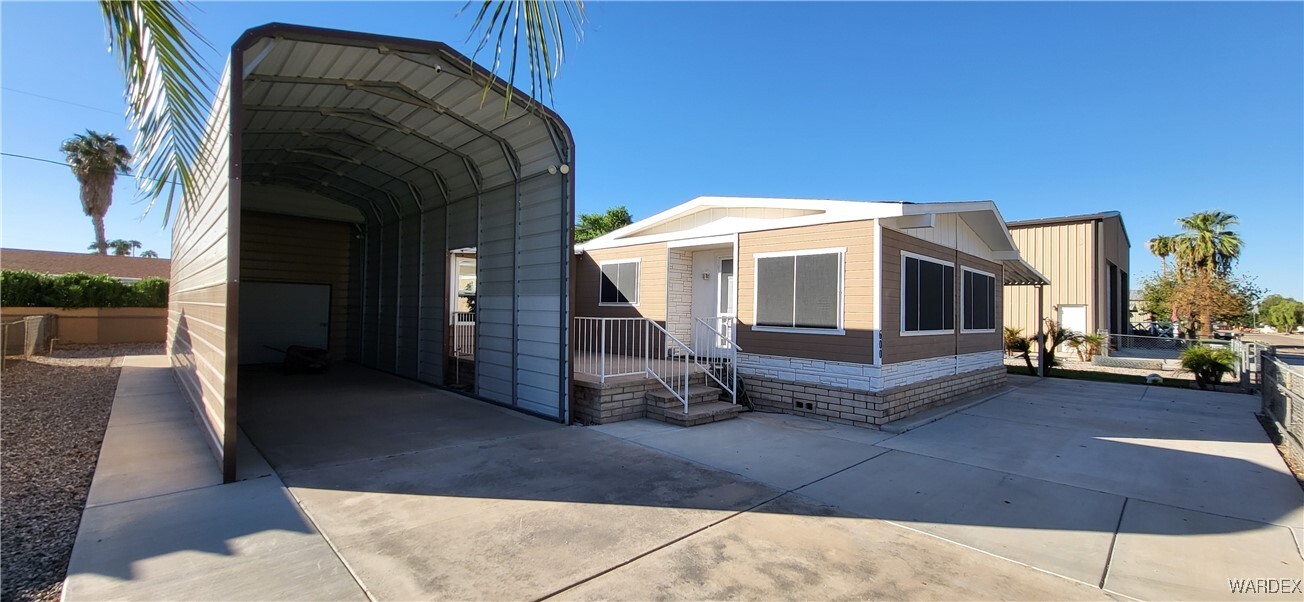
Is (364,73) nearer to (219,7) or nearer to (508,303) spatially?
(508,303)

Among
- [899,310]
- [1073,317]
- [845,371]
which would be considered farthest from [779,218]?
[1073,317]

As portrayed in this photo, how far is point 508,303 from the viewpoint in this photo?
7961mm

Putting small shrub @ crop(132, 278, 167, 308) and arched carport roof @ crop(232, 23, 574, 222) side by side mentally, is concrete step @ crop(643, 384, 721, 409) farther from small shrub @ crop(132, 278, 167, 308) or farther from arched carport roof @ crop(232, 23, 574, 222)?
small shrub @ crop(132, 278, 167, 308)

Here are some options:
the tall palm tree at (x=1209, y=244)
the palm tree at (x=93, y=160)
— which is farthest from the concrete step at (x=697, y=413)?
the tall palm tree at (x=1209, y=244)

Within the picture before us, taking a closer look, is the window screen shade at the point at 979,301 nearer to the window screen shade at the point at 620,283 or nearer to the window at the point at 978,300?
the window at the point at 978,300

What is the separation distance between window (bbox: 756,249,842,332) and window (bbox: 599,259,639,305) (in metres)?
2.74

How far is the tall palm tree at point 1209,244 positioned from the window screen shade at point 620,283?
36761mm

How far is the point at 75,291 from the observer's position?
662 inches

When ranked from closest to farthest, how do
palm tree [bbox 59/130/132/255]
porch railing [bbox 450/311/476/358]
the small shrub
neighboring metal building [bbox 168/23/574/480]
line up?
1. neighboring metal building [bbox 168/23/574/480]
2. porch railing [bbox 450/311/476/358]
3. the small shrub
4. palm tree [bbox 59/130/132/255]

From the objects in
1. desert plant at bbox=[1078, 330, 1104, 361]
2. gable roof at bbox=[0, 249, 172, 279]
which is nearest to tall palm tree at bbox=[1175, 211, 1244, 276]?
desert plant at bbox=[1078, 330, 1104, 361]

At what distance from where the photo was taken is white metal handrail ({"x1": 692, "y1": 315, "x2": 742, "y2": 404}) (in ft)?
27.3

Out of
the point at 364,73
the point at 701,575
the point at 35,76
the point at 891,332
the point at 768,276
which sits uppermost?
the point at 364,73

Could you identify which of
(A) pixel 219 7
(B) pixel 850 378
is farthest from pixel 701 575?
(B) pixel 850 378

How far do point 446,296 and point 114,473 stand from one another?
17.2 ft
